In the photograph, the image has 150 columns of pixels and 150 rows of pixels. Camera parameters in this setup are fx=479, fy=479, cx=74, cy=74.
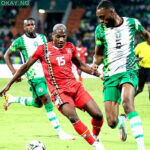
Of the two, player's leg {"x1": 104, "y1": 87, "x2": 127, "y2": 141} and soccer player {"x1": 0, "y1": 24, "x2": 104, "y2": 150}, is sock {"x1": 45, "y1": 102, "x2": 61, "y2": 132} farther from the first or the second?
player's leg {"x1": 104, "y1": 87, "x2": 127, "y2": 141}

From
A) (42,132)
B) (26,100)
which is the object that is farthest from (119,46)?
(26,100)

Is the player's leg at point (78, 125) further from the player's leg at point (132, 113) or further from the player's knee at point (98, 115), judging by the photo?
the player's leg at point (132, 113)

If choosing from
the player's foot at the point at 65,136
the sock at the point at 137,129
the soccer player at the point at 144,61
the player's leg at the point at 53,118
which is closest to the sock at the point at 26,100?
the player's leg at the point at 53,118

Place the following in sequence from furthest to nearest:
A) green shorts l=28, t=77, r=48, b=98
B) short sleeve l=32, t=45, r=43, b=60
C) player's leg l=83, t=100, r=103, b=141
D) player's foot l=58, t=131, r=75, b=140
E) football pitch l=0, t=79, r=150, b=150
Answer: green shorts l=28, t=77, r=48, b=98 → player's foot l=58, t=131, r=75, b=140 → football pitch l=0, t=79, r=150, b=150 → short sleeve l=32, t=45, r=43, b=60 → player's leg l=83, t=100, r=103, b=141

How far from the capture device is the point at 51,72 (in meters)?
7.66

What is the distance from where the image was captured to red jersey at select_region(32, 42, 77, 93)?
7609 mm

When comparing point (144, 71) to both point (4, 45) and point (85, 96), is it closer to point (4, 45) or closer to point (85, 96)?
point (85, 96)

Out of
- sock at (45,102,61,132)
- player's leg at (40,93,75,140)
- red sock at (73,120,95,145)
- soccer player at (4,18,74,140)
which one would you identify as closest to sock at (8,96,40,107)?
soccer player at (4,18,74,140)

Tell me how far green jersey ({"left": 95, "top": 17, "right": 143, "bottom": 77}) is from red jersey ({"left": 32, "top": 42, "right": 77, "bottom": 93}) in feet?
2.55

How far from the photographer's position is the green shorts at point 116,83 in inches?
273

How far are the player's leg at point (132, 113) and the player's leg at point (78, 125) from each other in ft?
2.31

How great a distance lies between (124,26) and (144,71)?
5.85 metres

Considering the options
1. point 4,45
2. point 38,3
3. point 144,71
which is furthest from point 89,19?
point 144,71

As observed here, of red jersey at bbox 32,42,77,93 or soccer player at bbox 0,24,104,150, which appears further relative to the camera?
red jersey at bbox 32,42,77,93
